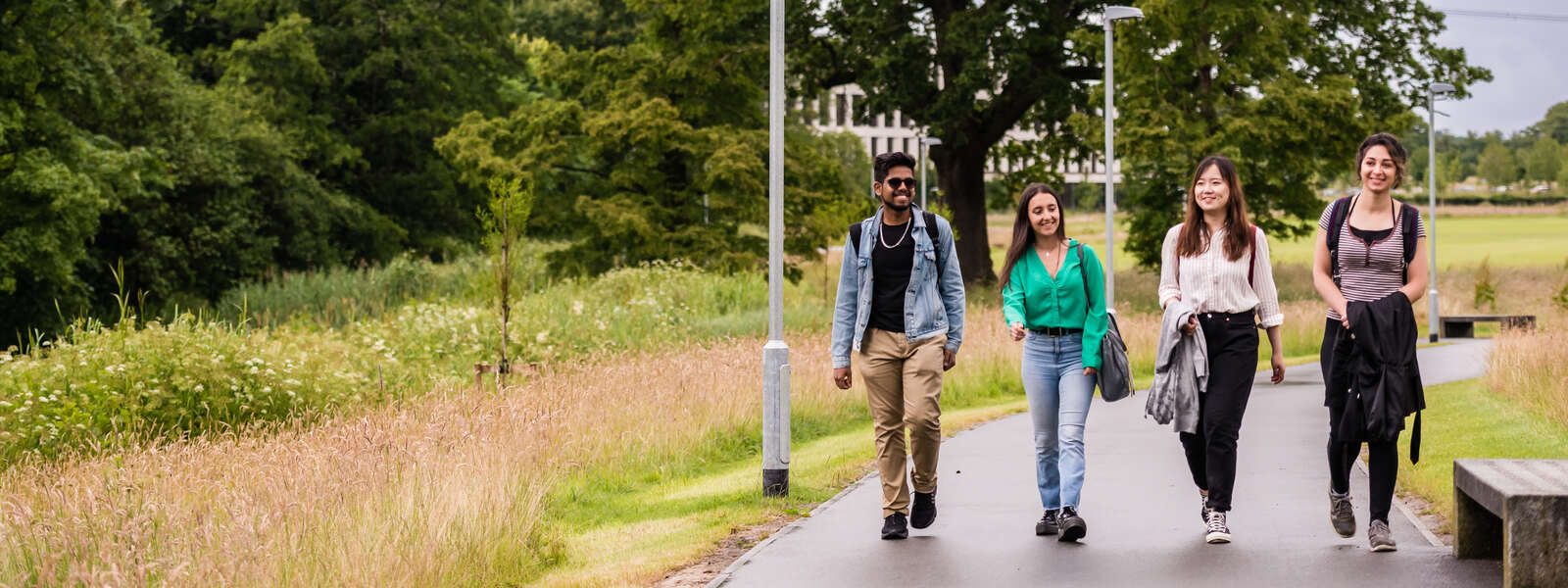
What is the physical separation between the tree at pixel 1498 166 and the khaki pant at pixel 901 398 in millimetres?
111579

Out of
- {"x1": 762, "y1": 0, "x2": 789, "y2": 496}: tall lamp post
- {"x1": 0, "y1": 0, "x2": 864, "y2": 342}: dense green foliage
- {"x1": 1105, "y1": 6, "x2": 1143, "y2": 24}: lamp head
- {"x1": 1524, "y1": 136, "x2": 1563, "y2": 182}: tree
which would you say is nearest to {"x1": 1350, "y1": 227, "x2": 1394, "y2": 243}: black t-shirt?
{"x1": 762, "y1": 0, "x2": 789, "y2": 496}: tall lamp post

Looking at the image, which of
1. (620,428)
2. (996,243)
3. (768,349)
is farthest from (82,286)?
(996,243)

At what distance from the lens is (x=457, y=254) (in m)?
47.8

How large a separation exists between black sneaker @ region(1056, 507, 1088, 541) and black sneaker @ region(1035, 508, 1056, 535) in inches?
7.7

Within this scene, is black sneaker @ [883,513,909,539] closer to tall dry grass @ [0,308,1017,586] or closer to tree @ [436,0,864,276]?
tall dry grass @ [0,308,1017,586]

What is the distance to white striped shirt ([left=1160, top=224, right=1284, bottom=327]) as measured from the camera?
7.26m

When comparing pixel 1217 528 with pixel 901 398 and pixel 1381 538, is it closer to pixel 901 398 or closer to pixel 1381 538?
pixel 1381 538

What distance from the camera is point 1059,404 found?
25.1ft

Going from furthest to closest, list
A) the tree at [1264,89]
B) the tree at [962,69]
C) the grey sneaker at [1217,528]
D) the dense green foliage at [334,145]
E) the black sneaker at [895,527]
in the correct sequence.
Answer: the tree at [962,69], the tree at [1264,89], the dense green foliage at [334,145], the black sneaker at [895,527], the grey sneaker at [1217,528]

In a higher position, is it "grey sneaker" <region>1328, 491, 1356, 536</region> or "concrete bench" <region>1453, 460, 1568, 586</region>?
"concrete bench" <region>1453, 460, 1568, 586</region>

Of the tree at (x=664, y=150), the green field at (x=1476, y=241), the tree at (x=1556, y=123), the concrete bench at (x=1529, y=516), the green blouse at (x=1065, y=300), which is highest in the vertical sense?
the tree at (x=1556, y=123)

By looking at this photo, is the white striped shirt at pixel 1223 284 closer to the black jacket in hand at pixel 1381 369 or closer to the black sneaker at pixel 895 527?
the black jacket in hand at pixel 1381 369

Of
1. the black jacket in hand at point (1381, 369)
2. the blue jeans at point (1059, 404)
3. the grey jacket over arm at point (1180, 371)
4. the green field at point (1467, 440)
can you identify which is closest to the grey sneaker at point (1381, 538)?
the black jacket in hand at point (1381, 369)

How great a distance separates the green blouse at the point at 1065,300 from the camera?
748cm
